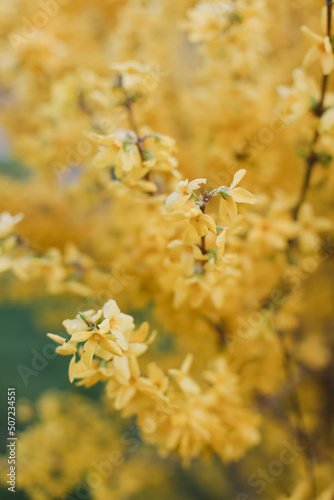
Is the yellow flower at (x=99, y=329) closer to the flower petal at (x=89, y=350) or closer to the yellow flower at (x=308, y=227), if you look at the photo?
the flower petal at (x=89, y=350)

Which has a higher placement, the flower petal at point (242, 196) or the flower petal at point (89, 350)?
the flower petal at point (242, 196)

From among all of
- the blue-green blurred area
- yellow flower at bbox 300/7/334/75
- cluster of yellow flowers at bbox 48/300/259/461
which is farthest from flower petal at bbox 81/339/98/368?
the blue-green blurred area

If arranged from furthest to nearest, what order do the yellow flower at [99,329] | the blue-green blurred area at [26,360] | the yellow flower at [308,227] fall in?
the blue-green blurred area at [26,360] < the yellow flower at [308,227] < the yellow flower at [99,329]

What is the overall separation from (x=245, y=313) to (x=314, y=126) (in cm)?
68

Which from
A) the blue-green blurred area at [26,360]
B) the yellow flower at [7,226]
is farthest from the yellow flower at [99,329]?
the blue-green blurred area at [26,360]

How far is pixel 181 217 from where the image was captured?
82 cm

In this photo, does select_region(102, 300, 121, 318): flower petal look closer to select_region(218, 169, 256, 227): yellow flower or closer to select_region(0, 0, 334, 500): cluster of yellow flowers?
select_region(0, 0, 334, 500): cluster of yellow flowers

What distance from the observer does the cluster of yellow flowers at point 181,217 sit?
0.96 m

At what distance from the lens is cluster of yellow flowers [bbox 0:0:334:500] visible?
96 centimetres

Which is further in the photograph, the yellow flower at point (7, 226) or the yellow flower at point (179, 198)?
the yellow flower at point (7, 226)

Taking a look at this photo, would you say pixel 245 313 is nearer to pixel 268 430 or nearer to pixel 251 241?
pixel 251 241

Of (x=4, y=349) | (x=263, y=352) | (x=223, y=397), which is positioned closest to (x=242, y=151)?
(x=263, y=352)

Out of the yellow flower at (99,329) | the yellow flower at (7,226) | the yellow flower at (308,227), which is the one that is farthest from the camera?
the yellow flower at (308,227)

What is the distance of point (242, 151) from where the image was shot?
1.54 metres
